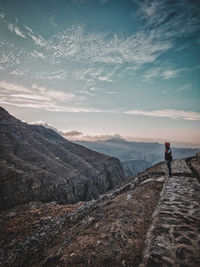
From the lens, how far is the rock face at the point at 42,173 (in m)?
20.2

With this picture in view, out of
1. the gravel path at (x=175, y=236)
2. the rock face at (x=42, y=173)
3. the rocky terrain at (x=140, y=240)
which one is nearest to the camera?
the gravel path at (x=175, y=236)

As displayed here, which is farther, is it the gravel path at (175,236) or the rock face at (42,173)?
the rock face at (42,173)

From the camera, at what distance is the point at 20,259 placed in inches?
197

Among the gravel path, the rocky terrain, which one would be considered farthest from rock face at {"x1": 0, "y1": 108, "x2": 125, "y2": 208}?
the gravel path

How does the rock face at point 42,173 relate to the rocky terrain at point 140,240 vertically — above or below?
below

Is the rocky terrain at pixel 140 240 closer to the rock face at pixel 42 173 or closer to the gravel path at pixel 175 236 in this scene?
the gravel path at pixel 175 236

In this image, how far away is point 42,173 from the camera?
87.8 ft

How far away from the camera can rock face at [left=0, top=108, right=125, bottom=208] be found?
20.2m

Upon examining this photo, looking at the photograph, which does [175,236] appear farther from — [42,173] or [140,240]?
[42,173]

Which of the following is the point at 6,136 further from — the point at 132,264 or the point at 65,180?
the point at 132,264

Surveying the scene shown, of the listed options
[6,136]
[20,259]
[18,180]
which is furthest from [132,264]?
[6,136]

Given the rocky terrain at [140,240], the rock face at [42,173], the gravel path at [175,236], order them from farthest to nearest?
the rock face at [42,173], the rocky terrain at [140,240], the gravel path at [175,236]

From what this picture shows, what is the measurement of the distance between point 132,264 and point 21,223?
33.4 ft

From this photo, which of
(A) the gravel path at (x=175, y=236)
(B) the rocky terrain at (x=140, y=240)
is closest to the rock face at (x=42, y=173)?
(B) the rocky terrain at (x=140, y=240)
